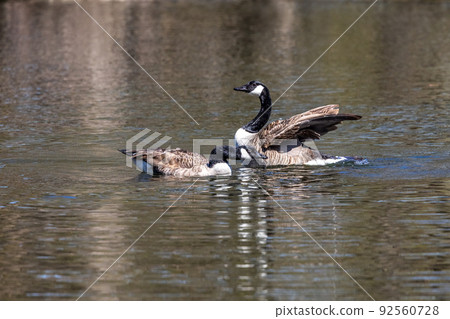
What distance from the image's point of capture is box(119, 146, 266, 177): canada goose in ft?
50.6

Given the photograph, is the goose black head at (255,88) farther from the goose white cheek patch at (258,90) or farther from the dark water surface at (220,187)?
the dark water surface at (220,187)

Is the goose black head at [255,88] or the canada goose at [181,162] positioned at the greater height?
the goose black head at [255,88]

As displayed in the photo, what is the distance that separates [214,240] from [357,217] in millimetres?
2230

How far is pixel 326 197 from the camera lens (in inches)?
535

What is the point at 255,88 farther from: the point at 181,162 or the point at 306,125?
the point at 181,162

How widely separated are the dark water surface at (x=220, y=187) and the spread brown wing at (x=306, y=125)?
70cm

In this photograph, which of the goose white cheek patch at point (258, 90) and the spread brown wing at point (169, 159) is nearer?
the spread brown wing at point (169, 159)

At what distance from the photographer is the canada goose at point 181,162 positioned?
15.4 metres

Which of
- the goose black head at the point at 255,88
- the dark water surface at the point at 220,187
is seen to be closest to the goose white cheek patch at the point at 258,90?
the goose black head at the point at 255,88

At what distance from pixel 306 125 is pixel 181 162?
2333 millimetres

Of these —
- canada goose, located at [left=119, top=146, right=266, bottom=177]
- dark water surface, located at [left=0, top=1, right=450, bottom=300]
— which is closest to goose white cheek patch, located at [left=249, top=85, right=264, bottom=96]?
dark water surface, located at [left=0, top=1, right=450, bottom=300]

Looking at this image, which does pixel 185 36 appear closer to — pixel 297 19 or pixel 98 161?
pixel 297 19

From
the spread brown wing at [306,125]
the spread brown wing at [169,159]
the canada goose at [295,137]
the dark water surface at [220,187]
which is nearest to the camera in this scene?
the dark water surface at [220,187]
